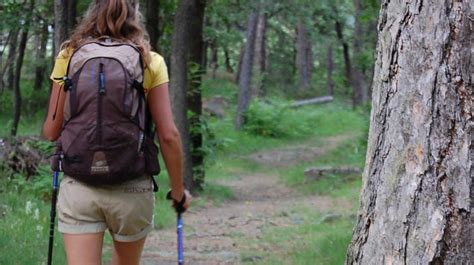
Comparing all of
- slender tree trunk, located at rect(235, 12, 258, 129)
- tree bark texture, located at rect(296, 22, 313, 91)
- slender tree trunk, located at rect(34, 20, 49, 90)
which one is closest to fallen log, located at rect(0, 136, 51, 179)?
slender tree trunk, located at rect(34, 20, 49, 90)

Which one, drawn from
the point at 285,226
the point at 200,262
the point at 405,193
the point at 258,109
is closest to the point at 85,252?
the point at 405,193

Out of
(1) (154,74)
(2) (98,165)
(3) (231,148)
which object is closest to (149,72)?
(1) (154,74)

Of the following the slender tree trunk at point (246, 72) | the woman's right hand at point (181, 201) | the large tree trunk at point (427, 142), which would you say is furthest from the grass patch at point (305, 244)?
the slender tree trunk at point (246, 72)

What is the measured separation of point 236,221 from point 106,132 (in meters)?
7.77

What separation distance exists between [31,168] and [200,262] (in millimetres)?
4298

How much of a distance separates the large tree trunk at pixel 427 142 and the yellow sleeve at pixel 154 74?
1225 millimetres

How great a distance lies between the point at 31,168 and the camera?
10930 mm

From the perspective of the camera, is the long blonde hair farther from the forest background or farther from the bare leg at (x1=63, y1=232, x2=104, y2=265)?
the forest background

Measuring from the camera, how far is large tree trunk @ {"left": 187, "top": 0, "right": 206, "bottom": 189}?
43.0ft

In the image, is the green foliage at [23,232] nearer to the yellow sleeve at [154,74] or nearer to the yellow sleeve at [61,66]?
the yellow sleeve at [61,66]

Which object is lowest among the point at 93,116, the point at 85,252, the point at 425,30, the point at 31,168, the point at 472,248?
the point at 31,168

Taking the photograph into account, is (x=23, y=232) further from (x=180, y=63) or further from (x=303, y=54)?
(x=303, y=54)

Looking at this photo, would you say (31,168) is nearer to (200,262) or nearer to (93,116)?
(200,262)

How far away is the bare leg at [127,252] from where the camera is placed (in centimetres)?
374
